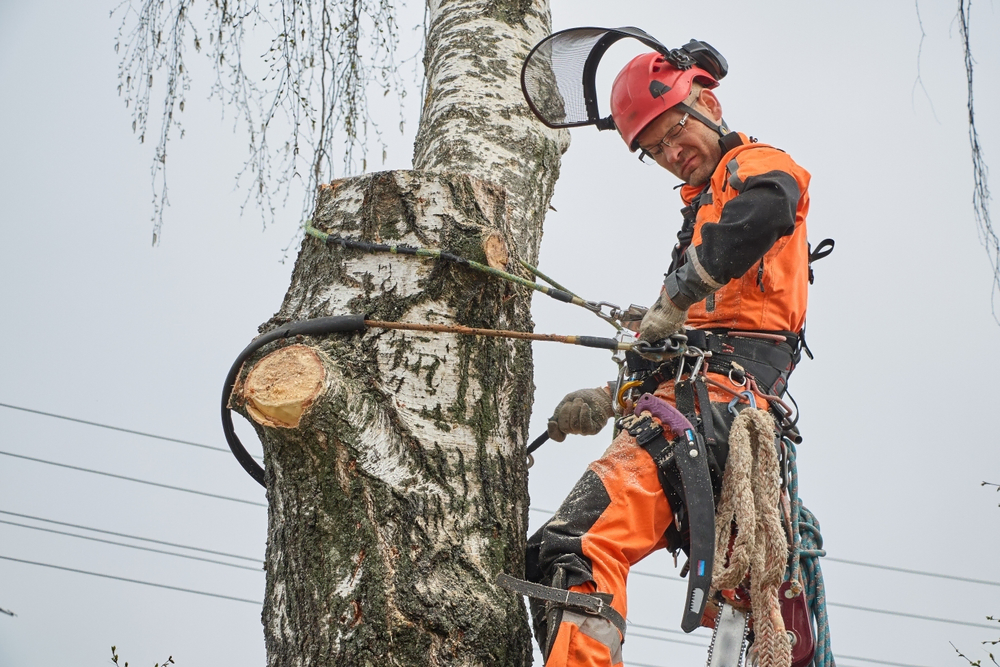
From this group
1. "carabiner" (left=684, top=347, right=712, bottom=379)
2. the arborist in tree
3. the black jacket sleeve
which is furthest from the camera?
"carabiner" (left=684, top=347, right=712, bottom=379)

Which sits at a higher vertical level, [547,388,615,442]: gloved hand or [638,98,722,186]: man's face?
[638,98,722,186]: man's face

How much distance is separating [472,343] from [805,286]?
1.02 m

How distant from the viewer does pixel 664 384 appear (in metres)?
2.43

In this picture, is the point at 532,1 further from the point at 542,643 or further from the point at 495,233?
the point at 542,643

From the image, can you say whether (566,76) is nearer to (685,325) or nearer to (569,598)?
(685,325)

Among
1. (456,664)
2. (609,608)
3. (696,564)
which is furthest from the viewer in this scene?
(696,564)

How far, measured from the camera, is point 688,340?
2.38 metres

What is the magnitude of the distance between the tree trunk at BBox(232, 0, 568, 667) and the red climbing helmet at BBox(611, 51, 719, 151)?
22.2 inches

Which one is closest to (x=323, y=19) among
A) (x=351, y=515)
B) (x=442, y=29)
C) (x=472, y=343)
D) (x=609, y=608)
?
(x=442, y=29)

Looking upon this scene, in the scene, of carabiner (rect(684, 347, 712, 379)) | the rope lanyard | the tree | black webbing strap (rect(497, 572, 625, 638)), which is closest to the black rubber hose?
the tree

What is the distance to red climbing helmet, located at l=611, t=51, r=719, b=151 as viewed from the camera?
2564 mm

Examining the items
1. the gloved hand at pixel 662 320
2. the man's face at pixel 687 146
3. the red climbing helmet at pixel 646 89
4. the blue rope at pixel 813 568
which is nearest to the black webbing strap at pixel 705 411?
the gloved hand at pixel 662 320

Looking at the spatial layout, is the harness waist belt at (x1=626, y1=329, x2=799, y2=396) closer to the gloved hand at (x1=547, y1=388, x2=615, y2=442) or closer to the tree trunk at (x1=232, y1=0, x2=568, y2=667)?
the gloved hand at (x1=547, y1=388, x2=615, y2=442)

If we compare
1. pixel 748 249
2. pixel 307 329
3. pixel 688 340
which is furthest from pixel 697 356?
pixel 307 329
